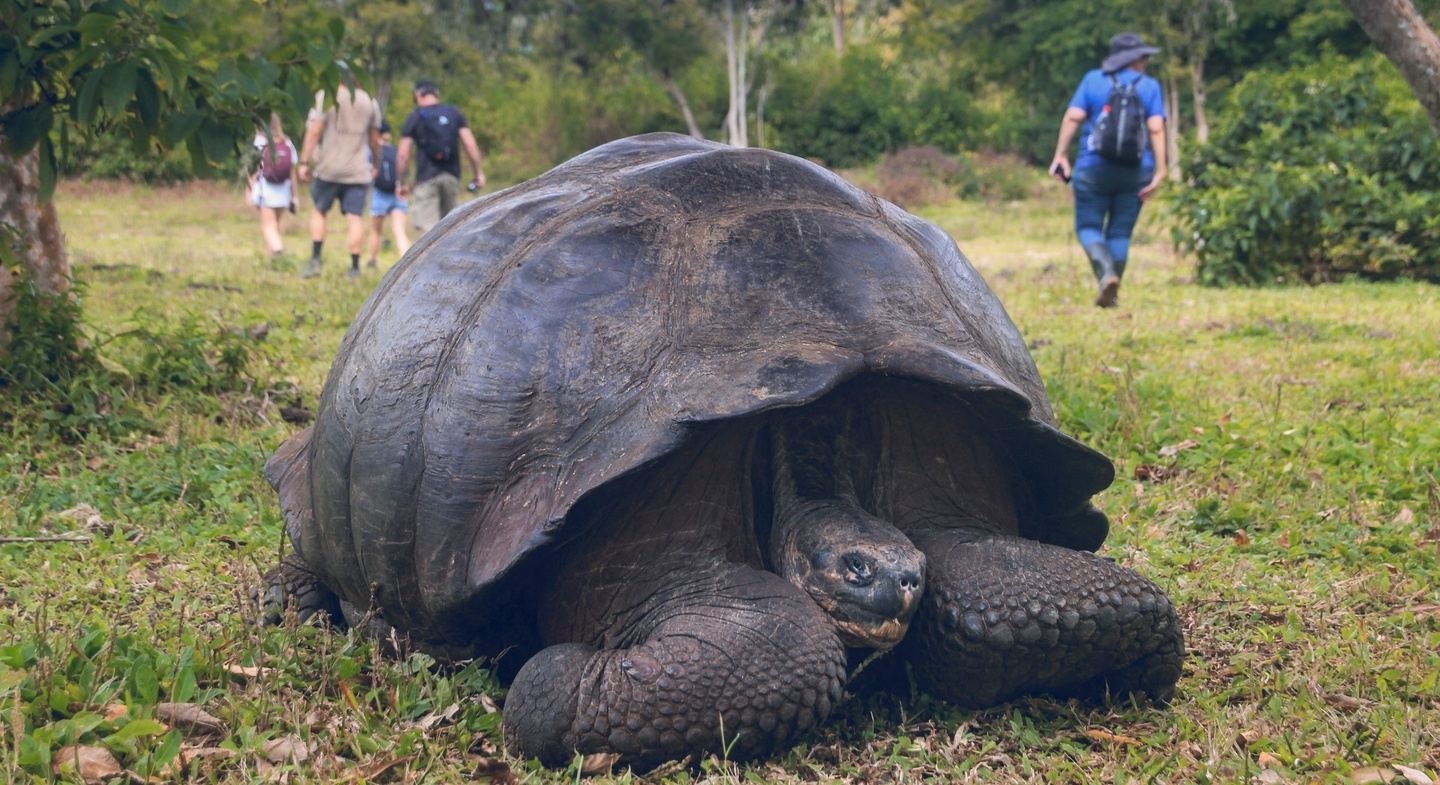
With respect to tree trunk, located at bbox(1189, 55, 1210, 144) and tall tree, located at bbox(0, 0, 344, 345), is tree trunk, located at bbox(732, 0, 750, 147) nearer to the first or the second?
tree trunk, located at bbox(1189, 55, 1210, 144)

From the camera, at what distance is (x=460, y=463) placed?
2.25 metres

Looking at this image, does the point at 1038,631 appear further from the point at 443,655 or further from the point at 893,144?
the point at 893,144

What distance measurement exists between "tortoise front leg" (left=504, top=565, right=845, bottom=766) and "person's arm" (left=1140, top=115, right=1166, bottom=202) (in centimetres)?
644

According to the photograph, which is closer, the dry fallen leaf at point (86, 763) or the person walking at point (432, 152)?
the dry fallen leaf at point (86, 763)

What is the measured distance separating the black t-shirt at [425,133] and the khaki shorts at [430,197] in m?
0.05

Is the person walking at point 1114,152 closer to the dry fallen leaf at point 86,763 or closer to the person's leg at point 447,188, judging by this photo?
the person's leg at point 447,188

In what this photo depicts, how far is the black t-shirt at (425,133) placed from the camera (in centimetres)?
985

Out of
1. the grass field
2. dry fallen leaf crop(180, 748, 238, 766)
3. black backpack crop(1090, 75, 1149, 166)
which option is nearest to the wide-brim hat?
black backpack crop(1090, 75, 1149, 166)

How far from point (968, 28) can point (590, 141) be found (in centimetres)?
939

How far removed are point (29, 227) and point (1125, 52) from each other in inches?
237

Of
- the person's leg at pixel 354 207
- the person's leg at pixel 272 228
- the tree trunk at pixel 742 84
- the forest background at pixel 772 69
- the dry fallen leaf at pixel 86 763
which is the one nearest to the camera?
the dry fallen leaf at pixel 86 763

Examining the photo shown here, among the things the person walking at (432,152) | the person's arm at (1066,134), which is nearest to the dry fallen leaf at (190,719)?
the person's arm at (1066,134)

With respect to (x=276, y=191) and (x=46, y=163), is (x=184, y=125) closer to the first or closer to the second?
(x=46, y=163)

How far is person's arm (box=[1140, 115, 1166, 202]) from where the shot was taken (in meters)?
7.89
